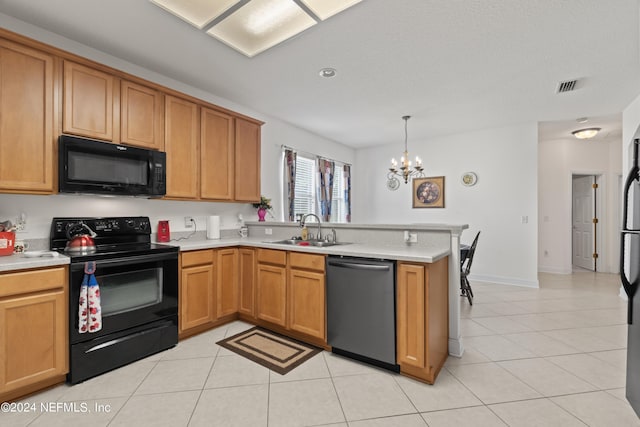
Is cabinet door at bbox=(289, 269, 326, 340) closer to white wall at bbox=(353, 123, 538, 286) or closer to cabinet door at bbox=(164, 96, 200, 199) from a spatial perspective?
cabinet door at bbox=(164, 96, 200, 199)

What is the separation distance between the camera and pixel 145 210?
3000 mm

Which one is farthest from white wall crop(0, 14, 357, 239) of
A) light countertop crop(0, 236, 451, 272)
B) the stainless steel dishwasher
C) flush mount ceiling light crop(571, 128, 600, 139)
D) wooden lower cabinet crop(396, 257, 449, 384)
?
flush mount ceiling light crop(571, 128, 600, 139)

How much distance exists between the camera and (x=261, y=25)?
2.42 meters

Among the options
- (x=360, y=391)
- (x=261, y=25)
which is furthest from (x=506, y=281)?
(x=261, y=25)

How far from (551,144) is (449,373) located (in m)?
5.94

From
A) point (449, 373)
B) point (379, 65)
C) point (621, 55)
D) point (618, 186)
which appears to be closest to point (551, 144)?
point (618, 186)

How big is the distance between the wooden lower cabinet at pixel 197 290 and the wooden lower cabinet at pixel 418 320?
1839 mm

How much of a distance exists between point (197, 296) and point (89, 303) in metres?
0.90

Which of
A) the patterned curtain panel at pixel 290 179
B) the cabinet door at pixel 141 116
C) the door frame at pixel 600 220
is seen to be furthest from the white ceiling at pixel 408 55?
the door frame at pixel 600 220

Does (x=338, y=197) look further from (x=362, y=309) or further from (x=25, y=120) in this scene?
(x=25, y=120)

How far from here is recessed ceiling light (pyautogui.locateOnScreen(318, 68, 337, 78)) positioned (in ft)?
9.86

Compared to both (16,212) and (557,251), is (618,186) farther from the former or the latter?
(16,212)

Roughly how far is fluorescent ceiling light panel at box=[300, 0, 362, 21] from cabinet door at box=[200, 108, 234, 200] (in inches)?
65.3

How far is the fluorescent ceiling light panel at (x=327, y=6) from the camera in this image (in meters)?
2.10
